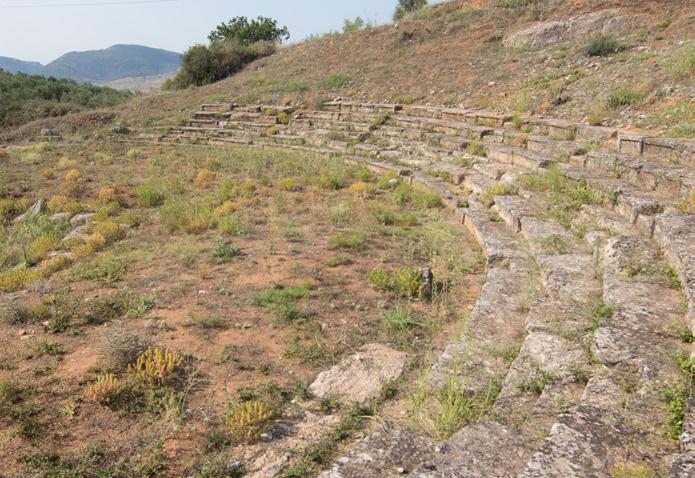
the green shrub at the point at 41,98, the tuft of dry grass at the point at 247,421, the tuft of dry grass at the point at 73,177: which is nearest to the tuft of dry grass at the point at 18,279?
the tuft of dry grass at the point at 247,421

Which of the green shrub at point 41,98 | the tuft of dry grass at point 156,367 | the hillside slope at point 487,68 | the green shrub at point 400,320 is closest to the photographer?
the tuft of dry grass at point 156,367

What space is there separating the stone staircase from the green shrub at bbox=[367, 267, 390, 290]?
120 centimetres

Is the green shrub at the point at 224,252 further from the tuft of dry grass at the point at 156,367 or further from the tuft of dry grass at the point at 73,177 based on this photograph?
the tuft of dry grass at the point at 73,177

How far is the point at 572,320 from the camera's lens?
414 cm

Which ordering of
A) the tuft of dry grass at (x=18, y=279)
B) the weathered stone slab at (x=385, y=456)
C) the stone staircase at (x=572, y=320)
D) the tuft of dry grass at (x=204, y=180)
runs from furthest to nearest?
the tuft of dry grass at (x=204, y=180) → the tuft of dry grass at (x=18, y=279) → the weathered stone slab at (x=385, y=456) → the stone staircase at (x=572, y=320)

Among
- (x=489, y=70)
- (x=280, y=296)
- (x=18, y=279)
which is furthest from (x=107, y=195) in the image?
(x=489, y=70)

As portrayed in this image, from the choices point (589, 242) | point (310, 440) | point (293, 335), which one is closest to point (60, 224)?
point (293, 335)

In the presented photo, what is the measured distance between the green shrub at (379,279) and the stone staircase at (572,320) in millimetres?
1203

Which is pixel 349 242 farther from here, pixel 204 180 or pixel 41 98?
pixel 41 98

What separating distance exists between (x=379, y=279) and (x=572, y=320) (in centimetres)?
233

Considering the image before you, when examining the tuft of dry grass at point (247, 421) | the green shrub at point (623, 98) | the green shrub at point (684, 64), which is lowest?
the tuft of dry grass at point (247, 421)

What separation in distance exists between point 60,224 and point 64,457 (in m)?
7.51

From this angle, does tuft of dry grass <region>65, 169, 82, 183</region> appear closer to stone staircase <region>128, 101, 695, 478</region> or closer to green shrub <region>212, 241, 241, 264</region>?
green shrub <region>212, 241, 241, 264</region>

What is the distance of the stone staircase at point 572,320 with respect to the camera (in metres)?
2.68
